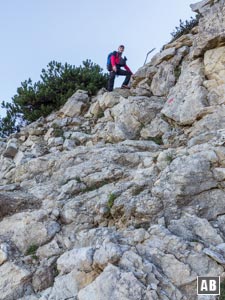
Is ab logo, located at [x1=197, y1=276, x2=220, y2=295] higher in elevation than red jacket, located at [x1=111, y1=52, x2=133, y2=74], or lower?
lower

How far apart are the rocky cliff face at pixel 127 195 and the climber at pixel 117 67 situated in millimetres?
1266

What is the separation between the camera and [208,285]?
5.94 m

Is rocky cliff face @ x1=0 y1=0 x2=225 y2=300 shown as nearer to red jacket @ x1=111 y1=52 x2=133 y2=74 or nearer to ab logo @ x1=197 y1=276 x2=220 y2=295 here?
ab logo @ x1=197 y1=276 x2=220 y2=295

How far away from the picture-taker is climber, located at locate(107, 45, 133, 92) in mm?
16453

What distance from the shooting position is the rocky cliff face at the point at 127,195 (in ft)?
20.7

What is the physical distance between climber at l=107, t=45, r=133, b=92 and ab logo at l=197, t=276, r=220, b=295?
11.9 metres

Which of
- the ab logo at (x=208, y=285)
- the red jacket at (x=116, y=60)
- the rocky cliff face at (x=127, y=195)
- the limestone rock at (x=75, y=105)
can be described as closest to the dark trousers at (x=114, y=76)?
the red jacket at (x=116, y=60)

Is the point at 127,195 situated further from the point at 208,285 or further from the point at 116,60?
the point at 116,60

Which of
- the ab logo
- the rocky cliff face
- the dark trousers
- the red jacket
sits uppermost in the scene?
the red jacket

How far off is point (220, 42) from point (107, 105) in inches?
211

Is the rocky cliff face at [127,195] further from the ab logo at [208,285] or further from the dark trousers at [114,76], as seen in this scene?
the dark trousers at [114,76]

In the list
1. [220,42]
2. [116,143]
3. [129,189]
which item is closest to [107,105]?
[116,143]

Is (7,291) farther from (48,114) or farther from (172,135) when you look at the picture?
(48,114)

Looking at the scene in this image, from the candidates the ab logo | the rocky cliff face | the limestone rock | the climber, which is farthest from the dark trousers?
the ab logo
